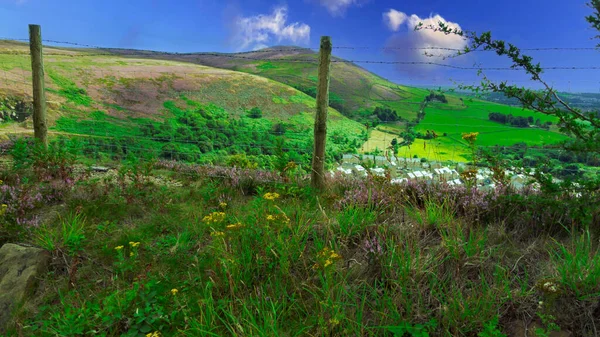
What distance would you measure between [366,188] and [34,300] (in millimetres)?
3948

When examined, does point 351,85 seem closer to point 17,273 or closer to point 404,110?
point 404,110

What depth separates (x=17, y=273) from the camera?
3639 millimetres

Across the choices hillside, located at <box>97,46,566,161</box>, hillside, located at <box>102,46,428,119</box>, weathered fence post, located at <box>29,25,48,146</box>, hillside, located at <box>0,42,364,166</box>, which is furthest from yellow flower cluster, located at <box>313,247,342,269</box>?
hillside, located at <box>102,46,428,119</box>

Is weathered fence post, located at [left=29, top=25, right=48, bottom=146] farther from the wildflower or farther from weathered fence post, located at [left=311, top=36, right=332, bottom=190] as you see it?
the wildflower

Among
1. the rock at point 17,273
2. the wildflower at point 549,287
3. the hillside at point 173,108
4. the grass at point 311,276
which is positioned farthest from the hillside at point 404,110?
the rock at point 17,273

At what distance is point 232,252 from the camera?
3.42m

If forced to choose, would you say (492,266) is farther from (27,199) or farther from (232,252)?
(27,199)

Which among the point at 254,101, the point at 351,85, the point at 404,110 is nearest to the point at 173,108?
the point at 254,101

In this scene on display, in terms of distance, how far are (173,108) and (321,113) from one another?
33.6 ft

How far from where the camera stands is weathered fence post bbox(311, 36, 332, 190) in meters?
5.95

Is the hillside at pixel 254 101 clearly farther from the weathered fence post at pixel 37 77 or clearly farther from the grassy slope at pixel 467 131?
the weathered fence post at pixel 37 77

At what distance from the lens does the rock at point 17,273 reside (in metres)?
3.38

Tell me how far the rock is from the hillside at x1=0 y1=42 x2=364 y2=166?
20.4 ft

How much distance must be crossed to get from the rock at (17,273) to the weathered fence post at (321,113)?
3.82m
